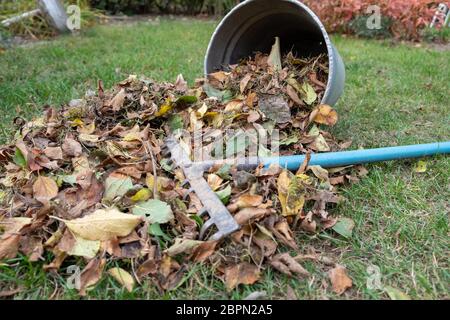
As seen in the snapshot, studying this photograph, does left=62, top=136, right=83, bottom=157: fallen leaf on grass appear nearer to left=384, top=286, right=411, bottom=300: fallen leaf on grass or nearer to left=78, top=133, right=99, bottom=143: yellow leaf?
left=78, top=133, right=99, bottom=143: yellow leaf

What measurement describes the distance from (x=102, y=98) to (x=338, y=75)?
128 cm

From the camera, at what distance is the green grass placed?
1.40m

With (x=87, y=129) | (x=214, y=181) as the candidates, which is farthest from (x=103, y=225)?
(x=87, y=129)

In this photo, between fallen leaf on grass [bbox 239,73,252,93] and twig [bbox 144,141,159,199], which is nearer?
twig [bbox 144,141,159,199]

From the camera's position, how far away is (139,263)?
1.44 metres

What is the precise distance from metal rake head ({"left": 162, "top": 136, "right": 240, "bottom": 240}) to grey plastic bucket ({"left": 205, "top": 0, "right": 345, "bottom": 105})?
2.89ft

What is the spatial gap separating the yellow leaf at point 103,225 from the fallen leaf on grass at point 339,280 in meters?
0.67

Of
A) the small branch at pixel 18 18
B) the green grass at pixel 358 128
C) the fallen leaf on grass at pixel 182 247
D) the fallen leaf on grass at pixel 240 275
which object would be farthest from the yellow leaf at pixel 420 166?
the small branch at pixel 18 18

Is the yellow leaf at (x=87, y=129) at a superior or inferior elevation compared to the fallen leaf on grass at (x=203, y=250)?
superior

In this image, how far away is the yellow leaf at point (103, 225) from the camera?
4.83 ft

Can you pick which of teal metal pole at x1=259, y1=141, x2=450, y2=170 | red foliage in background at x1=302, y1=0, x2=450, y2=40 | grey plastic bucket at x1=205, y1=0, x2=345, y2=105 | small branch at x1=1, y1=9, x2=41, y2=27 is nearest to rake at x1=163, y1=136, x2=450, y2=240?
teal metal pole at x1=259, y1=141, x2=450, y2=170

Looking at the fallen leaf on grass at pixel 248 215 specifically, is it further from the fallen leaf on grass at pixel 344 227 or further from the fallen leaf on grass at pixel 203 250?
the fallen leaf on grass at pixel 344 227
